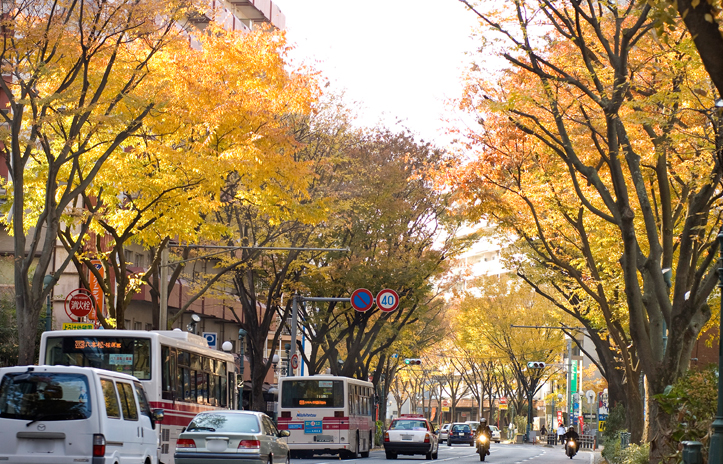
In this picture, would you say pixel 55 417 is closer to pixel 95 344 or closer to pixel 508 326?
pixel 95 344

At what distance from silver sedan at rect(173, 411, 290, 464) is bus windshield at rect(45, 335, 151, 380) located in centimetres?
269

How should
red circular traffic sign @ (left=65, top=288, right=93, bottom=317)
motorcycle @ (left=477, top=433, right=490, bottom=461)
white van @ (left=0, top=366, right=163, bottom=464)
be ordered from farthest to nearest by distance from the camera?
motorcycle @ (left=477, top=433, right=490, bottom=461), red circular traffic sign @ (left=65, top=288, right=93, bottom=317), white van @ (left=0, top=366, right=163, bottom=464)

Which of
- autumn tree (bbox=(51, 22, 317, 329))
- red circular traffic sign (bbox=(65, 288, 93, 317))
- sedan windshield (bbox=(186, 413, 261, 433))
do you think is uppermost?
autumn tree (bbox=(51, 22, 317, 329))

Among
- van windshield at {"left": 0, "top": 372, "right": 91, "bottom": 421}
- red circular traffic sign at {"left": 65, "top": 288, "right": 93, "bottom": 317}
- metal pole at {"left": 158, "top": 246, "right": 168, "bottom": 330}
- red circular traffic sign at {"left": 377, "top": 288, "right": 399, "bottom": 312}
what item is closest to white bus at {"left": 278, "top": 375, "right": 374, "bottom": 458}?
red circular traffic sign at {"left": 377, "top": 288, "right": 399, "bottom": 312}

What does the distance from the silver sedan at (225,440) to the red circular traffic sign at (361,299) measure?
55.5 ft

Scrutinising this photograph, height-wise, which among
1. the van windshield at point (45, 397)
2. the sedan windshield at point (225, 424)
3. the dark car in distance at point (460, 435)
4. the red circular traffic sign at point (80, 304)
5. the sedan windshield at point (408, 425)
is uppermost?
the red circular traffic sign at point (80, 304)

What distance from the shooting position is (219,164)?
2156cm

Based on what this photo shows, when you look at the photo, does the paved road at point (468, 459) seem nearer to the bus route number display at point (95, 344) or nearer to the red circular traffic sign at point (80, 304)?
the red circular traffic sign at point (80, 304)

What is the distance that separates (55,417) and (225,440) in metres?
4.50

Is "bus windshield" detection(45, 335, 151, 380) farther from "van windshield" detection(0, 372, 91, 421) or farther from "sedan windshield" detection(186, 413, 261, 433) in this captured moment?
"van windshield" detection(0, 372, 91, 421)

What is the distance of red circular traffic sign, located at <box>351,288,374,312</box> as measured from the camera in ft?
112

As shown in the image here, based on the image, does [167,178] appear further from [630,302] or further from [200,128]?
[630,302]

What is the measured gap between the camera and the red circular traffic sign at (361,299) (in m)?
34.0

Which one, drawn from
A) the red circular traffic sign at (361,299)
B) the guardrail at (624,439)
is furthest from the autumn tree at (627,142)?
the red circular traffic sign at (361,299)
